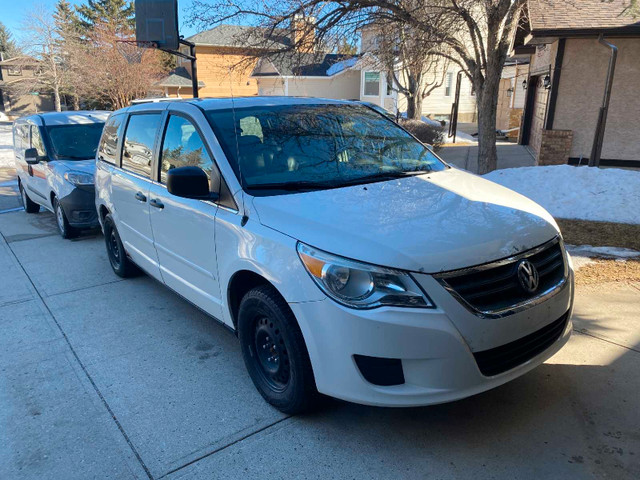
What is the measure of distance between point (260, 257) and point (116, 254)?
3.55 m

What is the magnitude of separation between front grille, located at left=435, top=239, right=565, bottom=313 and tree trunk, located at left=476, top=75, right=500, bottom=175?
24.0 feet

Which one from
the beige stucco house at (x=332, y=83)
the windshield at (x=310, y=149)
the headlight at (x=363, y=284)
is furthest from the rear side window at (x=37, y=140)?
the beige stucco house at (x=332, y=83)

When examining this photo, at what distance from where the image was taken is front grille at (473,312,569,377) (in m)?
2.58

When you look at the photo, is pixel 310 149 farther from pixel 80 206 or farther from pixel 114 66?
pixel 114 66

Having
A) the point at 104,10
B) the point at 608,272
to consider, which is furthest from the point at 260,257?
the point at 104,10

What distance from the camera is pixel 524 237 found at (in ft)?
9.23

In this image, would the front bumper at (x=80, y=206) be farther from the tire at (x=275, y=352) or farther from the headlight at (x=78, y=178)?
Answer: the tire at (x=275, y=352)

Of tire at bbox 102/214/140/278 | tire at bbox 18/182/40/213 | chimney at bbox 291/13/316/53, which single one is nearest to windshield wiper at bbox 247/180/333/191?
tire at bbox 102/214/140/278

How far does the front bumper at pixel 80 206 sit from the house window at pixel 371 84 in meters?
25.3

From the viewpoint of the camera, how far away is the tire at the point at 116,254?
18.0 feet

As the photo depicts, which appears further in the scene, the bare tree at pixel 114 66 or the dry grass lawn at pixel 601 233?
the bare tree at pixel 114 66

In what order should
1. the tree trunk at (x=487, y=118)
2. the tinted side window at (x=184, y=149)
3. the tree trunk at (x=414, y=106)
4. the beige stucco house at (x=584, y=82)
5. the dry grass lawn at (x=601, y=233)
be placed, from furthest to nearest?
the tree trunk at (x=414, y=106) → the beige stucco house at (x=584, y=82) → the tree trunk at (x=487, y=118) → the dry grass lawn at (x=601, y=233) → the tinted side window at (x=184, y=149)

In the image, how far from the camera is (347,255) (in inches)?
99.5

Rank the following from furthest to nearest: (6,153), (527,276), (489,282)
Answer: (6,153) < (527,276) < (489,282)
